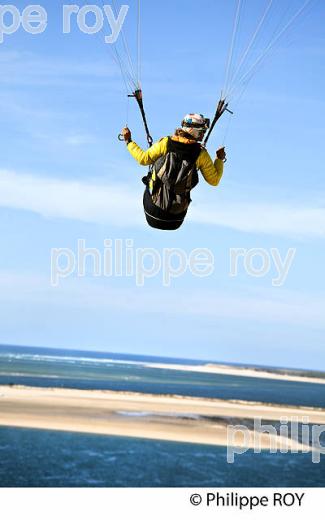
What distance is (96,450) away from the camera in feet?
113

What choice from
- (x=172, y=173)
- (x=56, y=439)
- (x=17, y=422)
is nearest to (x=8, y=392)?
(x=17, y=422)

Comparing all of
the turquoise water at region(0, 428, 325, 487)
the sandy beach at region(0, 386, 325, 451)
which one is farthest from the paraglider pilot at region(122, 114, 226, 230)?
the sandy beach at region(0, 386, 325, 451)

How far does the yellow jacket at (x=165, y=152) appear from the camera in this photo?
1313 centimetres

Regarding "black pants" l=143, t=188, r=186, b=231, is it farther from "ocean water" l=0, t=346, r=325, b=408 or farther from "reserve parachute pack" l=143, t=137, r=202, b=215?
"ocean water" l=0, t=346, r=325, b=408

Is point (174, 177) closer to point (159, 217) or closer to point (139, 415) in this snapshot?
point (159, 217)

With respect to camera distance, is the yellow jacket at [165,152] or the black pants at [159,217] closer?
the yellow jacket at [165,152]

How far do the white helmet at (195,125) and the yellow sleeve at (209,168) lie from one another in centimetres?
29

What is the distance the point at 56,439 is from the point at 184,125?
24.6 metres

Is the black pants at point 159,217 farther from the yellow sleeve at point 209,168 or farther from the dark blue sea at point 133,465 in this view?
the dark blue sea at point 133,465

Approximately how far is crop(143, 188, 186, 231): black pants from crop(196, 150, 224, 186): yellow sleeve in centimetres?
68

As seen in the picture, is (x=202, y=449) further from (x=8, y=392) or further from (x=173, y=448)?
(x=8, y=392)

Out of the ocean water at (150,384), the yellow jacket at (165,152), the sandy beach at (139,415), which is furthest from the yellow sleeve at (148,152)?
the ocean water at (150,384)

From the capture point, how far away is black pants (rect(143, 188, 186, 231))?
13570 mm

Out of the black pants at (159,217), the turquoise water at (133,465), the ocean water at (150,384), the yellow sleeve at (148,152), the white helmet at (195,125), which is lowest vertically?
the turquoise water at (133,465)
